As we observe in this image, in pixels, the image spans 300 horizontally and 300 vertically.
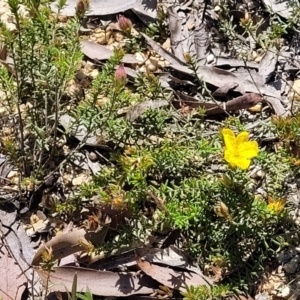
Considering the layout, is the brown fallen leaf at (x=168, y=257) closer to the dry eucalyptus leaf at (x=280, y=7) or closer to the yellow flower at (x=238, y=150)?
the yellow flower at (x=238, y=150)

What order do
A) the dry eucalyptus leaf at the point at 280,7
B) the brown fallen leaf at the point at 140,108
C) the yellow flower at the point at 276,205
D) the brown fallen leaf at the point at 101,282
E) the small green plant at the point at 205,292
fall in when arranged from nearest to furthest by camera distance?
the small green plant at the point at 205,292 < the yellow flower at the point at 276,205 < the brown fallen leaf at the point at 101,282 < the brown fallen leaf at the point at 140,108 < the dry eucalyptus leaf at the point at 280,7

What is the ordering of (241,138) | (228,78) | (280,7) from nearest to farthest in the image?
(241,138), (228,78), (280,7)

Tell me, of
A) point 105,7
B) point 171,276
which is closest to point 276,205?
point 171,276

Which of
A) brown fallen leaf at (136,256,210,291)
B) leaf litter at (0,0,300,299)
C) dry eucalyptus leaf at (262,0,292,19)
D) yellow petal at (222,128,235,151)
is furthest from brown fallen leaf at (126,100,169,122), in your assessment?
dry eucalyptus leaf at (262,0,292,19)

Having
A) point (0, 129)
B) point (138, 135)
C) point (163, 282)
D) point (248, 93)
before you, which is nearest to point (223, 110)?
point (248, 93)

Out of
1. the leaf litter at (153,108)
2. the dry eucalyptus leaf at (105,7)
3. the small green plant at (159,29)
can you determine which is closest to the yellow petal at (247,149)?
the leaf litter at (153,108)

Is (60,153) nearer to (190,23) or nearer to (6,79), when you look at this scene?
(6,79)

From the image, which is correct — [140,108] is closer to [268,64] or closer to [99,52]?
[99,52]

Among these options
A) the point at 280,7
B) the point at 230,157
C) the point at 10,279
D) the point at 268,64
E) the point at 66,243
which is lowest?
the point at 10,279
